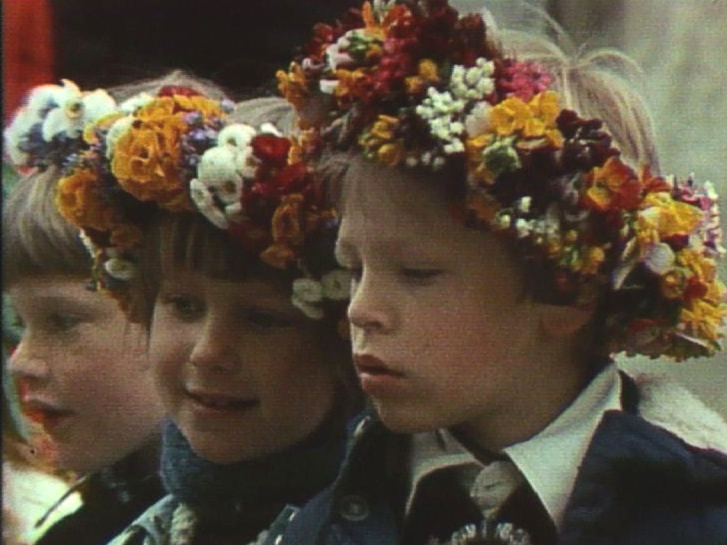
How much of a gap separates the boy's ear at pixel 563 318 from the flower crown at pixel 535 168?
0.8 inches

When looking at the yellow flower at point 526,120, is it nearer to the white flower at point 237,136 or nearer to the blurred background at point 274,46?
the blurred background at point 274,46

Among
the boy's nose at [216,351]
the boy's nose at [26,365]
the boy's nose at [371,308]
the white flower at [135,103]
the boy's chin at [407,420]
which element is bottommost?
the boy's nose at [26,365]

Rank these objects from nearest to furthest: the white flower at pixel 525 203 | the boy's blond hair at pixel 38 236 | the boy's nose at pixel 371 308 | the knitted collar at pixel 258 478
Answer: the white flower at pixel 525 203 < the boy's nose at pixel 371 308 < the knitted collar at pixel 258 478 < the boy's blond hair at pixel 38 236

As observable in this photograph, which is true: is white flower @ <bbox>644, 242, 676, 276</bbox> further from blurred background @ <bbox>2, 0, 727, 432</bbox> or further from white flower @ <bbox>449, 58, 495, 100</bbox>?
white flower @ <bbox>449, 58, 495, 100</bbox>

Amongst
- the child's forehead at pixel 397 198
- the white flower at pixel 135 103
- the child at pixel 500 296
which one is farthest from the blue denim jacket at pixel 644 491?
the white flower at pixel 135 103

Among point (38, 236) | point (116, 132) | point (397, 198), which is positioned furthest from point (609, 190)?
point (38, 236)

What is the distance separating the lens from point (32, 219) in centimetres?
154

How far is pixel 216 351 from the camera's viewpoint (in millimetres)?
1418

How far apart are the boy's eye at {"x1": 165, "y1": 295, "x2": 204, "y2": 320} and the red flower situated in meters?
0.19

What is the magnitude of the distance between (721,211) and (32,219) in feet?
2.52

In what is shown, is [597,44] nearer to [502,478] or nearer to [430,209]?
[430,209]

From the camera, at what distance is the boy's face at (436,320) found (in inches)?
49.3

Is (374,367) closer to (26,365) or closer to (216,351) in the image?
(216,351)

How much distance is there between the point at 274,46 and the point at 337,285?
0.89 ft
